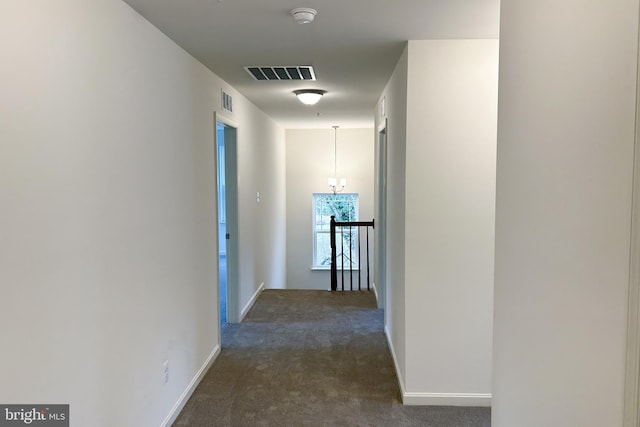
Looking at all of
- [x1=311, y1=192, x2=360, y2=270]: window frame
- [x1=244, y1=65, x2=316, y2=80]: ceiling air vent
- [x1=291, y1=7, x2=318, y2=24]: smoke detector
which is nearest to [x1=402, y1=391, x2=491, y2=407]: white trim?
[x1=291, y1=7, x2=318, y2=24]: smoke detector

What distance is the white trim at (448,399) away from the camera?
315 cm

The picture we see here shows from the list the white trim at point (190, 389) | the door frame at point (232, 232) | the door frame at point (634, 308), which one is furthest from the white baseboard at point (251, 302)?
the door frame at point (634, 308)

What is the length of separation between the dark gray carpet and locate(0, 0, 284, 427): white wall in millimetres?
323

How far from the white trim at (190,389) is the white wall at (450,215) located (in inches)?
59.5

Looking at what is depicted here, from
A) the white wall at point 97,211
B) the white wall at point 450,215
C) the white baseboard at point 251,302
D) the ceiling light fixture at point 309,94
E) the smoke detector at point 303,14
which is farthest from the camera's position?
the white baseboard at point 251,302

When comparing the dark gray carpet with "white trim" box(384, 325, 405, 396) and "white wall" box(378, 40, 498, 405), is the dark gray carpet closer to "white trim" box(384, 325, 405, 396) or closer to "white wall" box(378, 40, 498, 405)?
"white trim" box(384, 325, 405, 396)

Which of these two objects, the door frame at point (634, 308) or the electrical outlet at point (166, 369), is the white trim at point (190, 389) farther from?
the door frame at point (634, 308)

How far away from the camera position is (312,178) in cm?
904

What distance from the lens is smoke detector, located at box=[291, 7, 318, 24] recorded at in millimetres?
2318

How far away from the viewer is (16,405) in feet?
5.07

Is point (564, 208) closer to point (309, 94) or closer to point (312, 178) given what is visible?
point (309, 94)

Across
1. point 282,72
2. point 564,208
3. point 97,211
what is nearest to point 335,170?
point 282,72

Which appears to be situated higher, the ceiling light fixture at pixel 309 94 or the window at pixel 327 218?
the ceiling light fixture at pixel 309 94

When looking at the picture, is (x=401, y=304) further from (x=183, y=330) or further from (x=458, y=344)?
(x=183, y=330)
